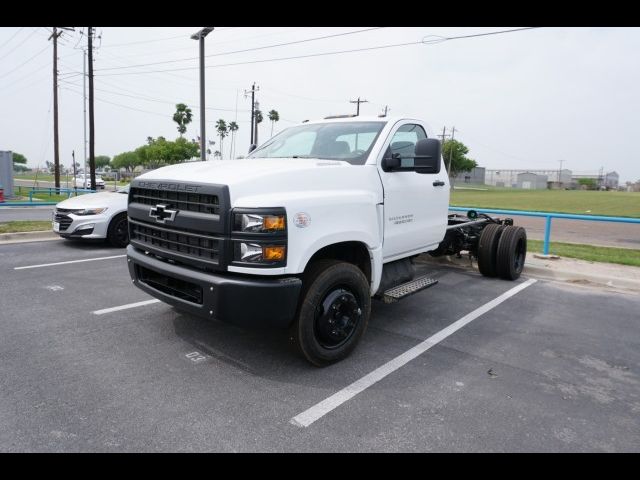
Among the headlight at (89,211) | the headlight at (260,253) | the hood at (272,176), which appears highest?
the hood at (272,176)

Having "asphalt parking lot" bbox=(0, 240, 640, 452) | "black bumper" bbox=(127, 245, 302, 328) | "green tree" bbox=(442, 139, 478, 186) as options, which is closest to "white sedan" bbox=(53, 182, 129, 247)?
"asphalt parking lot" bbox=(0, 240, 640, 452)

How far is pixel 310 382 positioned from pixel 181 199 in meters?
1.75

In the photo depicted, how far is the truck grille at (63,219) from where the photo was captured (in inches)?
344

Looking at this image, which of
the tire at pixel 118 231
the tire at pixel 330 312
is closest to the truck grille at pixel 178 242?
the tire at pixel 330 312

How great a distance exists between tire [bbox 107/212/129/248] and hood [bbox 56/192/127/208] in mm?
326

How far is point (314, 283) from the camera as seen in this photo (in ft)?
11.3

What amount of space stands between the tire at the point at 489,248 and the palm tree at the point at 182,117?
7850cm

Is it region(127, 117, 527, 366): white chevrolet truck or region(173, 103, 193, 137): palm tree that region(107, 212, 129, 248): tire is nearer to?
region(127, 117, 527, 366): white chevrolet truck

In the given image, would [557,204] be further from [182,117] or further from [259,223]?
[182,117]

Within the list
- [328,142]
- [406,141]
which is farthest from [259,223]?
[406,141]

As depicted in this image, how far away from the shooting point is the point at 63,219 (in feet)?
28.8

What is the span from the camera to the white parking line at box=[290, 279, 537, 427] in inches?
118

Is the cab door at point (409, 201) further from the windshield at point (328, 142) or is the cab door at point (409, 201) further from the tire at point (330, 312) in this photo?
the tire at point (330, 312)
